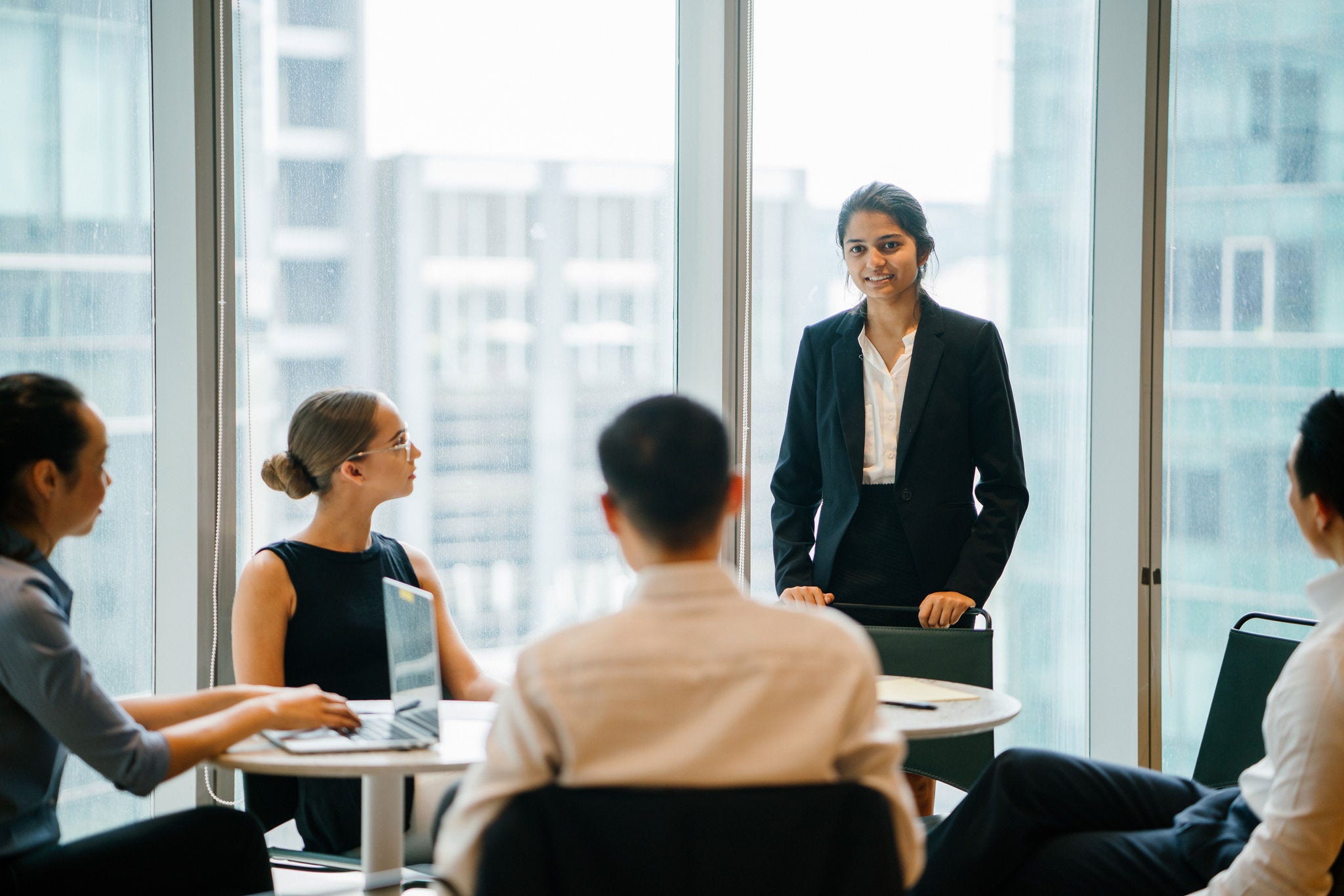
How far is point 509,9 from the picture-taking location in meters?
3.28

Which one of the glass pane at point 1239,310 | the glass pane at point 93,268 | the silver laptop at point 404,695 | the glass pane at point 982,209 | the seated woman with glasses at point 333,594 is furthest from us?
the glass pane at point 1239,310

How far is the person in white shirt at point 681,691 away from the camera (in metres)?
1.16

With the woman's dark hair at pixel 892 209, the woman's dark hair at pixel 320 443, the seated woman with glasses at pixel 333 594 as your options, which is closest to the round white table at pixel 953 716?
the seated woman with glasses at pixel 333 594

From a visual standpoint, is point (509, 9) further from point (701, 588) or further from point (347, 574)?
point (701, 588)

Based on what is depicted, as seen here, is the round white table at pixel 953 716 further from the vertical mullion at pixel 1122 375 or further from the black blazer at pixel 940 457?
the vertical mullion at pixel 1122 375

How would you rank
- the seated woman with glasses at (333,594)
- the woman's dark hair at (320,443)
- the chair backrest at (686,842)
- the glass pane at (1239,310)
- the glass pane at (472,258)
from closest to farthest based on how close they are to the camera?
the chair backrest at (686,842), the seated woman with glasses at (333,594), the woman's dark hair at (320,443), the glass pane at (472,258), the glass pane at (1239,310)

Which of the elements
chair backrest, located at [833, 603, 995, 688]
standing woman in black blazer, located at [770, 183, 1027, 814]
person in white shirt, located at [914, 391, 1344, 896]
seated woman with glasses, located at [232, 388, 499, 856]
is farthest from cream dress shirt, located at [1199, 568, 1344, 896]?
seated woman with glasses, located at [232, 388, 499, 856]

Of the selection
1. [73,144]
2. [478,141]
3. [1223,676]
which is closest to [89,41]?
[73,144]

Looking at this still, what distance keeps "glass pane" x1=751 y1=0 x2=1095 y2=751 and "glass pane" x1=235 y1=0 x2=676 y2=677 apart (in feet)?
1.10

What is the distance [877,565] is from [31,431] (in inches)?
68.7

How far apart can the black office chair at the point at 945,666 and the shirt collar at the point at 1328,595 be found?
0.77 metres

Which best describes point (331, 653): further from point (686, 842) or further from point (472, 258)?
point (686, 842)

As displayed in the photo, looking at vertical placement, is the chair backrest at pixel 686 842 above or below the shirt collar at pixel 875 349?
below

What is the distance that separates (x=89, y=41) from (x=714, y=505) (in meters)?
2.32
